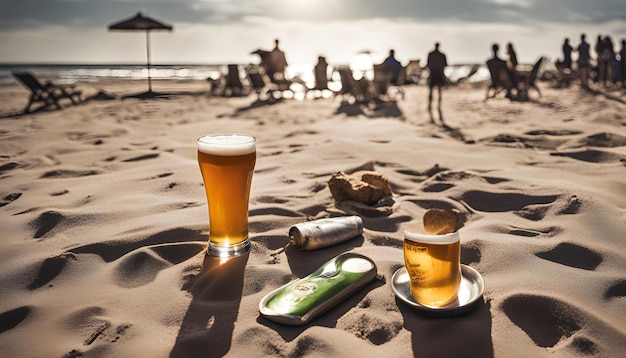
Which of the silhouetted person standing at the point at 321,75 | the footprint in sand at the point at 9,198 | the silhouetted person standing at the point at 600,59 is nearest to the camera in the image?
the footprint in sand at the point at 9,198

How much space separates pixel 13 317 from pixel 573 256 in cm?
240

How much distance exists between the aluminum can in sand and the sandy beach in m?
0.05

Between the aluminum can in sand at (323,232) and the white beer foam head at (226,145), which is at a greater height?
the white beer foam head at (226,145)

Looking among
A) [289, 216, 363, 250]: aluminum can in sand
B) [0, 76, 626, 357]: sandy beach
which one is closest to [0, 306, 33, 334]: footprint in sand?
[0, 76, 626, 357]: sandy beach

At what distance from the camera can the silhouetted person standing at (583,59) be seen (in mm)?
13602

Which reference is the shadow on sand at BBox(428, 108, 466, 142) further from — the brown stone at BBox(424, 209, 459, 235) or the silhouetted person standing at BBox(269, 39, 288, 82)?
the silhouetted person standing at BBox(269, 39, 288, 82)

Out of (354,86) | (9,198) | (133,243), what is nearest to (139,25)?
(354,86)

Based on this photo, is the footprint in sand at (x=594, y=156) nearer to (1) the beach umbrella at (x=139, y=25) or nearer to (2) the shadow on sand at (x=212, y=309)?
(2) the shadow on sand at (x=212, y=309)

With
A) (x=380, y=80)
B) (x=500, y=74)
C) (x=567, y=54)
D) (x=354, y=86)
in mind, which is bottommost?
(x=354, y=86)

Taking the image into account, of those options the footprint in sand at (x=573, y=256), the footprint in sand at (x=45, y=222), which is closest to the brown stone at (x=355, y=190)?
the footprint in sand at (x=573, y=256)

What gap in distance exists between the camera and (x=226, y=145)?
1.99m

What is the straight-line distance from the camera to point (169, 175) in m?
3.64

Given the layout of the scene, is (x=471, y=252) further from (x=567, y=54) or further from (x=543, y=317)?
(x=567, y=54)

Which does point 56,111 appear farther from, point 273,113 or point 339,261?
point 339,261
